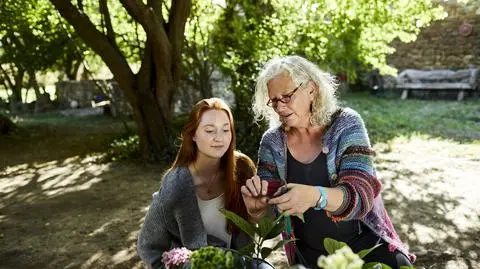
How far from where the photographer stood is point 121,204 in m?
5.62

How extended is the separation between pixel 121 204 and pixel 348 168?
13.9 feet

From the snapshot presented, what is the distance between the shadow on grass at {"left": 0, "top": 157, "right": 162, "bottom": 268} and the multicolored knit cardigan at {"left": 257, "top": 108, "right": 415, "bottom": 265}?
2137 millimetres

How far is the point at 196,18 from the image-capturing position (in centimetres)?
912

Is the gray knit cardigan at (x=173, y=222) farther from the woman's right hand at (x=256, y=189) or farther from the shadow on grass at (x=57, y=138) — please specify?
the shadow on grass at (x=57, y=138)

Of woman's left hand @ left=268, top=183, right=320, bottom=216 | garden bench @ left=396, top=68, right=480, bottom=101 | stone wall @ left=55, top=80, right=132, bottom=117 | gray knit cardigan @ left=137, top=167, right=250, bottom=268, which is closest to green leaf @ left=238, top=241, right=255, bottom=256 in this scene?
woman's left hand @ left=268, top=183, right=320, bottom=216

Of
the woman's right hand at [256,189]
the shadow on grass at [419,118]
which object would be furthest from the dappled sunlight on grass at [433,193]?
the woman's right hand at [256,189]

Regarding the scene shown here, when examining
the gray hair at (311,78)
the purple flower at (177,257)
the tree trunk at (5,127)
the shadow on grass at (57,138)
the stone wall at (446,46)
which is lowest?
the shadow on grass at (57,138)

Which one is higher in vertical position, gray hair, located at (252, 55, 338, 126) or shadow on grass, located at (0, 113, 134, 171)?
gray hair, located at (252, 55, 338, 126)

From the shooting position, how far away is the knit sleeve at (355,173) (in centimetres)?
175

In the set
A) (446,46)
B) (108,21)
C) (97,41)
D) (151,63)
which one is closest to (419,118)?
(446,46)

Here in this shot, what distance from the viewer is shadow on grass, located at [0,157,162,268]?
409 centimetres

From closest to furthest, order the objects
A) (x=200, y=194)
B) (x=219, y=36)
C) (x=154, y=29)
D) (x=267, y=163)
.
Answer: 1. (x=267, y=163)
2. (x=200, y=194)
3. (x=154, y=29)
4. (x=219, y=36)

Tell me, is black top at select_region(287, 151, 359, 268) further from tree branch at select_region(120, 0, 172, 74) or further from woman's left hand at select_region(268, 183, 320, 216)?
tree branch at select_region(120, 0, 172, 74)

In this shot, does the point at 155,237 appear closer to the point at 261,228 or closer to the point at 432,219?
the point at 261,228
